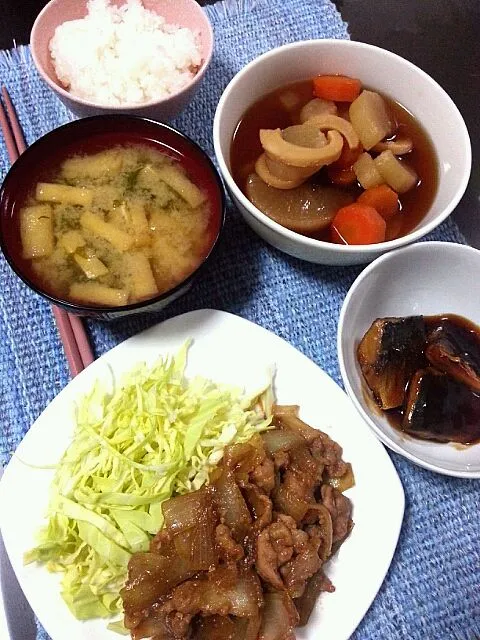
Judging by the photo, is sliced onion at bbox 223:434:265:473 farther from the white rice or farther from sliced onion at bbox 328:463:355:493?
the white rice

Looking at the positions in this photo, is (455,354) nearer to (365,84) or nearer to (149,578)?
(365,84)

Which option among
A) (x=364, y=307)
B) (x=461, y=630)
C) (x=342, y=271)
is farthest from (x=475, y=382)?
(x=461, y=630)

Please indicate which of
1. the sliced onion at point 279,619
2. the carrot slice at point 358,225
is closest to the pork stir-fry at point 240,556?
the sliced onion at point 279,619

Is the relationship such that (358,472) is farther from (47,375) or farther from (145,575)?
(47,375)

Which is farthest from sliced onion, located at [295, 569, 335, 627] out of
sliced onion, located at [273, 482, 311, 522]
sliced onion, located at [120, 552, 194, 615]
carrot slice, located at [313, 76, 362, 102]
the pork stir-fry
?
carrot slice, located at [313, 76, 362, 102]

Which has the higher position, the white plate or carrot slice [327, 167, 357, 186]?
carrot slice [327, 167, 357, 186]

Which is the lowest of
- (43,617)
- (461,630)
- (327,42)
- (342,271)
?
(461,630)
